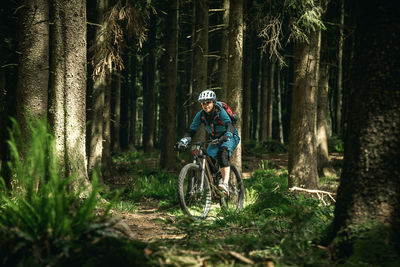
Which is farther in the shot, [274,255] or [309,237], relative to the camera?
[309,237]

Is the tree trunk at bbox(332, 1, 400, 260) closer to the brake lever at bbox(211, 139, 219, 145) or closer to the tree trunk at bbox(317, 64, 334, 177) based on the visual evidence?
the brake lever at bbox(211, 139, 219, 145)

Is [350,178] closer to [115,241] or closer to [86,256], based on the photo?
[115,241]

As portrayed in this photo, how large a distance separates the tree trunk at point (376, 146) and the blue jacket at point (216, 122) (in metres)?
3.66

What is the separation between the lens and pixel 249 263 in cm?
262

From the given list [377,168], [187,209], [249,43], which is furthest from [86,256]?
[249,43]

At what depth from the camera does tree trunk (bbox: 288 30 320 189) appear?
830cm

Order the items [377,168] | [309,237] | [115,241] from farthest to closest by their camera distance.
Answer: [309,237], [377,168], [115,241]

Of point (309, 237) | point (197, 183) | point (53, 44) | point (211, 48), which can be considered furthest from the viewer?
point (211, 48)

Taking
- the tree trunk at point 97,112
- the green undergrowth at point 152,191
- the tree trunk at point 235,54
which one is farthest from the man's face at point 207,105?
the tree trunk at point 97,112

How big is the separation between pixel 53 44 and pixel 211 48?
16.7m

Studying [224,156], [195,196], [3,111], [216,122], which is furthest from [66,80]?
[3,111]

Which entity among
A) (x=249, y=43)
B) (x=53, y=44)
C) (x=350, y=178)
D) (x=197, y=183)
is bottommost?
(x=197, y=183)

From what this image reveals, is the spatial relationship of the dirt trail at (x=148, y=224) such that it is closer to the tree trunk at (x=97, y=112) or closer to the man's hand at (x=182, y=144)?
the man's hand at (x=182, y=144)

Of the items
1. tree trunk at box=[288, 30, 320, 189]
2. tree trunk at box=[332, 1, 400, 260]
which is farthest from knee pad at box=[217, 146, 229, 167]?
tree trunk at box=[332, 1, 400, 260]
